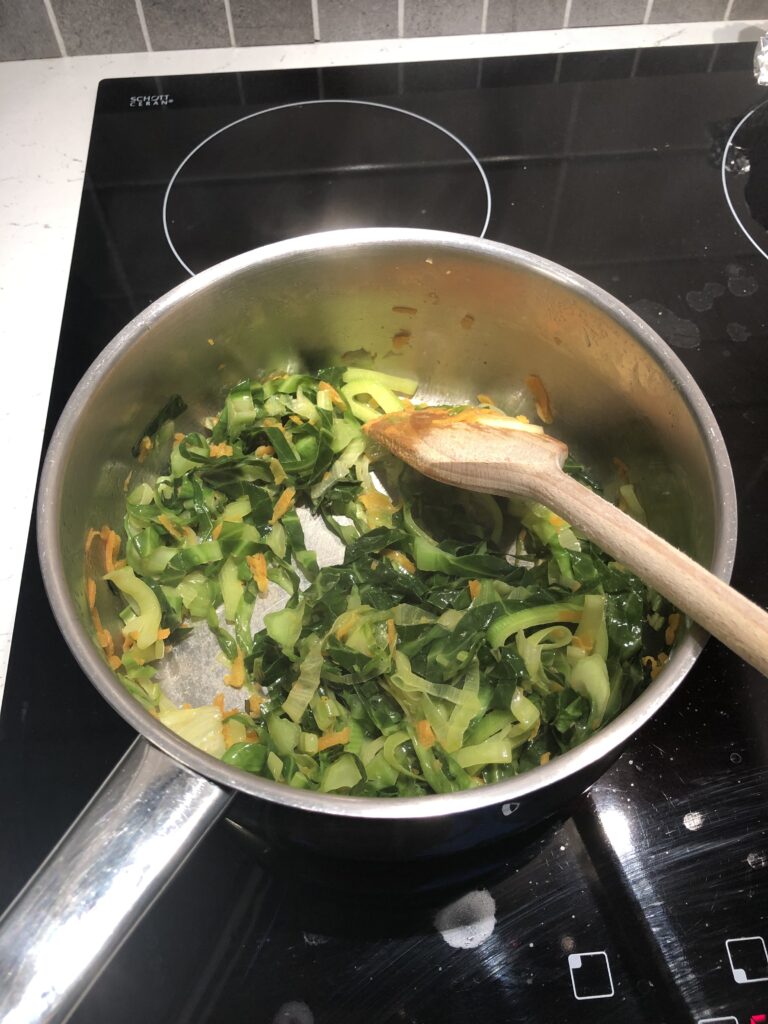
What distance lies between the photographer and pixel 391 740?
1.01 m

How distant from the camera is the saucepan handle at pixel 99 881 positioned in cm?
65

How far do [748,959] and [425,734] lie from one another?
42cm

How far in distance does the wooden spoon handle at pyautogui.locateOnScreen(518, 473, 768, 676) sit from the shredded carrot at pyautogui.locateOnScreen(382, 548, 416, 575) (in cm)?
25

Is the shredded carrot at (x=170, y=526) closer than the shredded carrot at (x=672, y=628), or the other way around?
the shredded carrot at (x=672, y=628)

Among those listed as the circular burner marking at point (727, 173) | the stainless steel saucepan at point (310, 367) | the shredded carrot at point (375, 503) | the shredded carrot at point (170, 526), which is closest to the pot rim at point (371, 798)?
the stainless steel saucepan at point (310, 367)

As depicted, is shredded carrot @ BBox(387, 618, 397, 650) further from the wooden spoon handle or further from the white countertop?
the white countertop

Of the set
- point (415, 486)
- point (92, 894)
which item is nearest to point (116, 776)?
point (92, 894)

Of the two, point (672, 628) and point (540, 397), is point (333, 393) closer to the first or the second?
point (540, 397)

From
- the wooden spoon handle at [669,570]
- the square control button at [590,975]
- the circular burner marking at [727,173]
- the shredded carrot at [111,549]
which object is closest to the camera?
the wooden spoon handle at [669,570]

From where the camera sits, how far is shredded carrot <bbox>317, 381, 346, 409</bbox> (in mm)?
1294

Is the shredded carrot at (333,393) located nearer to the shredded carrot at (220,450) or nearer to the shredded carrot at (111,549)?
the shredded carrot at (220,450)

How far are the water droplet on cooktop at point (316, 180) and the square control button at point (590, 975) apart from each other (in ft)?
3.55

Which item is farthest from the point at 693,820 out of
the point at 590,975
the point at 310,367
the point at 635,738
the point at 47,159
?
the point at 47,159

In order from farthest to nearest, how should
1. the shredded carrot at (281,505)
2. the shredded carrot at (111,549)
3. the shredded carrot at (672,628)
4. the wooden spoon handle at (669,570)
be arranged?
the shredded carrot at (281,505) < the shredded carrot at (111,549) < the shredded carrot at (672,628) < the wooden spoon handle at (669,570)
